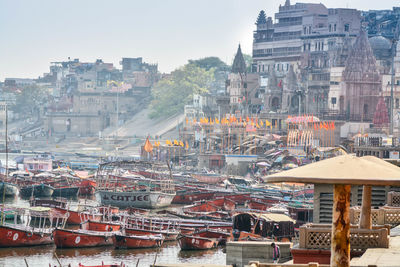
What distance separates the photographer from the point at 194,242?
→ 1505 inches

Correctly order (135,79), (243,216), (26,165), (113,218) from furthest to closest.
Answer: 1. (135,79)
2. (26,165)
3. (113,218)
4. (243,216)

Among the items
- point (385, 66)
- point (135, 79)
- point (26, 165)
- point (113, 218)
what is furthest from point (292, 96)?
point (135, 79)

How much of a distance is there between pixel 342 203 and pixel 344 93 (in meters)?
77.9

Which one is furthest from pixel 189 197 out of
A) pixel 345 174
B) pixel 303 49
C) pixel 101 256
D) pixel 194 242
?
pixel 303 49

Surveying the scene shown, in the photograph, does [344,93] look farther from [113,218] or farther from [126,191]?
[113,218]

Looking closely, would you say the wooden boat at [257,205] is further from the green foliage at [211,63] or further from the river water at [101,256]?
the green foliage at [211,63]

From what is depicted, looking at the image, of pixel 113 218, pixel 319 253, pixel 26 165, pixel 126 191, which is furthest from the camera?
pixel 26 165

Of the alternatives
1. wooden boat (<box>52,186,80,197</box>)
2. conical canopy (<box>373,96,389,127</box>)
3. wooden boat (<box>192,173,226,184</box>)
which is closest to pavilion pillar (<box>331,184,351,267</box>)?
wooden boat (<box>52,186,80,197</box>)

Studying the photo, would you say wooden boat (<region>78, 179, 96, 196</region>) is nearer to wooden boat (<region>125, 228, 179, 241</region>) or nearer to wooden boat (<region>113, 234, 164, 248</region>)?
wooden boat (<region>125, 228, 179, 241</region>)

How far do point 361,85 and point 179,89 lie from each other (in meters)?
62.6

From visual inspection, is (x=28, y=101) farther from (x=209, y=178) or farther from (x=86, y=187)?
(x=86, y=187)

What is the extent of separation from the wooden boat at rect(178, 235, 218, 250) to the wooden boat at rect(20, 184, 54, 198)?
96.8 ft

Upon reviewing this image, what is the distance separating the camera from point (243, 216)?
4088cm

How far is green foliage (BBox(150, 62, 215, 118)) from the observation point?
146000 millimetres
